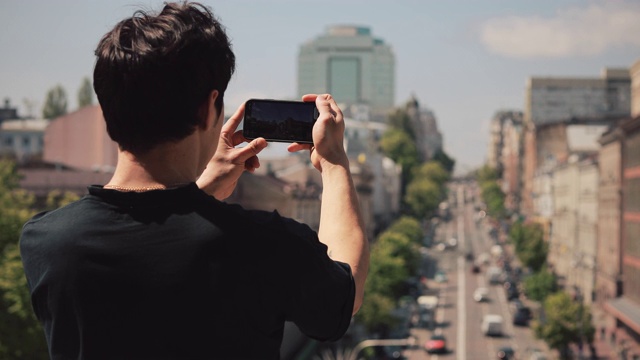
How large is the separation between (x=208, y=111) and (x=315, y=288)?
623mm

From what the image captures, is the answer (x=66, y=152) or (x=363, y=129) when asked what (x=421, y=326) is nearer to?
(x=66, y=152)

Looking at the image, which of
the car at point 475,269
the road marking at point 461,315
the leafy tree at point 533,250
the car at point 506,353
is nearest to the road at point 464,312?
the road marking at point 461,315

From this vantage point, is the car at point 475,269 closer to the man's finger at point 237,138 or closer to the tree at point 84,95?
the tree at point 84,95

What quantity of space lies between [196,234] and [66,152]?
254 feet

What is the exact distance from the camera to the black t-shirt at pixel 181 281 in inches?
142

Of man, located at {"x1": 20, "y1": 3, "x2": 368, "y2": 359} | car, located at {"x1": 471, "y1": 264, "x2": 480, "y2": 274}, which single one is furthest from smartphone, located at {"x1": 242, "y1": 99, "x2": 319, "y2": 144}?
car, located at {"x1": 471, "y1": 264, "x2": 480, "y2": 274}

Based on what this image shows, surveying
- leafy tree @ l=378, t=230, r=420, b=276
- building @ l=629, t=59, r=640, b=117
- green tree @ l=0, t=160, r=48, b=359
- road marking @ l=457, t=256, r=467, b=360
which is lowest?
road marking @ l=457, t=256, r=467, b=360

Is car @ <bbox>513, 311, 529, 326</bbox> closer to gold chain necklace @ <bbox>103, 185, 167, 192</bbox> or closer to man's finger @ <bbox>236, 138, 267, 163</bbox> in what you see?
man's finger @ <bbox>236, 138, 267, 163</bbox>

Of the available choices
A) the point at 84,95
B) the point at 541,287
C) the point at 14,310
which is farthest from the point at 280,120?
the point at 84,95

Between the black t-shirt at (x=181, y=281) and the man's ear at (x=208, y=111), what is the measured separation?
224 millimetres

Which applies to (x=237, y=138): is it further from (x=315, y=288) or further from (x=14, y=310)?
(x=14, y=310)

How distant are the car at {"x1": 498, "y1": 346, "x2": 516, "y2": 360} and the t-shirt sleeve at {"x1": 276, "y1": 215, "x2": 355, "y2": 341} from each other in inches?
2553

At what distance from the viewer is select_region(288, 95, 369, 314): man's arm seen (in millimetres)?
3912

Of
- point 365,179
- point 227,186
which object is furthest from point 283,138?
point 365,179
